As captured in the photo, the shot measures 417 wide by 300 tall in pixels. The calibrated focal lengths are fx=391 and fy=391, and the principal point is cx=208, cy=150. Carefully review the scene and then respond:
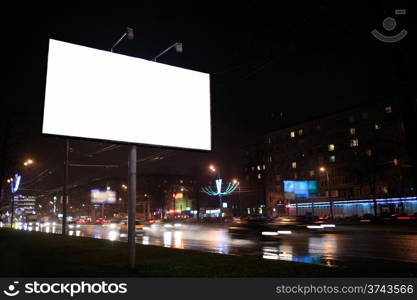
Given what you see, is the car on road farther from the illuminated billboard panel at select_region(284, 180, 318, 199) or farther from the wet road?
the illuminated billboard panel at select_region(284, 180, 318, 199)

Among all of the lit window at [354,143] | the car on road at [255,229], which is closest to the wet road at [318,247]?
the car on road at [255,229]

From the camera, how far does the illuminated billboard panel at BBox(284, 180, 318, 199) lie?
5619cm

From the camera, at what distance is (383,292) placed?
7.68m

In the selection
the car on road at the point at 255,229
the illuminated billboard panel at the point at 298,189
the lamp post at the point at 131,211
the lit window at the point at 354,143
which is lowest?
the car on road at the point at 255,229

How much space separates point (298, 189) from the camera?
190 ft

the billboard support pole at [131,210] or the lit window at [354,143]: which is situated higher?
the lit window at [354,143]

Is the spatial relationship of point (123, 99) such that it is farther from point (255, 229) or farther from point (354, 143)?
point (354, 143)

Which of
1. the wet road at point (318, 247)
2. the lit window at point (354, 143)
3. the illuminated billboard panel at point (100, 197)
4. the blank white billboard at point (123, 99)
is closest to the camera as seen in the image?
the blank white billboard at point (123, 99)

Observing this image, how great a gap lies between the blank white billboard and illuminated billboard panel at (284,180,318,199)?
45.1 m

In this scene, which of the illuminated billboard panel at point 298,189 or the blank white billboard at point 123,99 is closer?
the blank white billboard at point 123,99

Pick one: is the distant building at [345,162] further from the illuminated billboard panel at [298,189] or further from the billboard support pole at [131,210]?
the billboard support pole at [131,210]

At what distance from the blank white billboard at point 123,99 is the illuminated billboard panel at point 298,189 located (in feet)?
148

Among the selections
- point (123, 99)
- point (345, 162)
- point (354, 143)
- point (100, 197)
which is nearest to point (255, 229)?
point (123, 99)

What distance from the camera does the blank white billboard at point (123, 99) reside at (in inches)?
416
